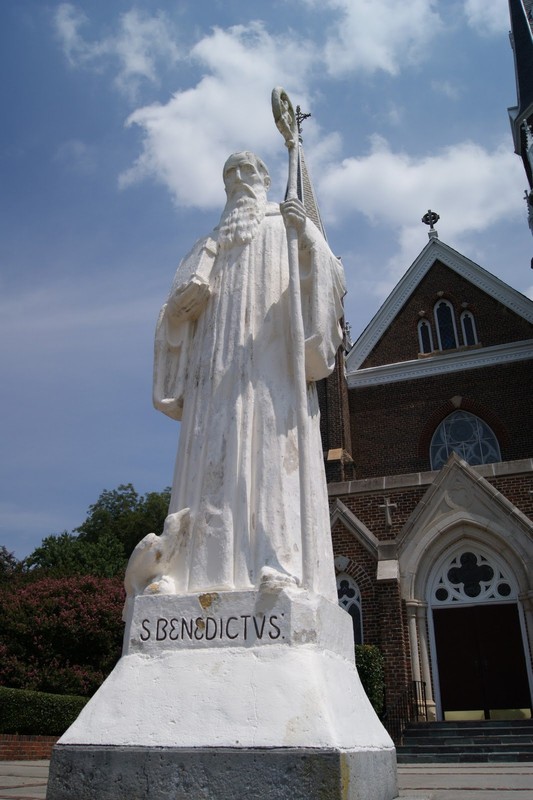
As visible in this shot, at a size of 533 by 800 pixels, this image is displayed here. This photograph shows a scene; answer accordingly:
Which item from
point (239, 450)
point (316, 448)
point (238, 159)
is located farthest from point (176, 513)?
point (238, 159)

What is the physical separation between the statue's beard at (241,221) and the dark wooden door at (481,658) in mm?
13385

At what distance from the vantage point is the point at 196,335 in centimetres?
466

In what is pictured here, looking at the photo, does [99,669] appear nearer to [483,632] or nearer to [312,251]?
[483,632]

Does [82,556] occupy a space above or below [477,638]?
above

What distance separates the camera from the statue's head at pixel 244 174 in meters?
4.97

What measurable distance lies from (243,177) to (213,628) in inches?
126

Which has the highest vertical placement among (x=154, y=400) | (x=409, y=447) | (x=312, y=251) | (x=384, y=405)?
(x=384, y=405)

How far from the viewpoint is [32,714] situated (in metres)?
13.3

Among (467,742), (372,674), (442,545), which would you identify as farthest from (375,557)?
(467,742)

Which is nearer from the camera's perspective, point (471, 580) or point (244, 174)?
point (244, 174)

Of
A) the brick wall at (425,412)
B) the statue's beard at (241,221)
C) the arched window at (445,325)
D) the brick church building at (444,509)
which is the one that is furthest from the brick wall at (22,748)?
the arched window at (445,325)

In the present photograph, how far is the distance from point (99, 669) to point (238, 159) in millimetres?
15272

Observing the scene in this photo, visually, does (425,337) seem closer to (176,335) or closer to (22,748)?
(22,748)

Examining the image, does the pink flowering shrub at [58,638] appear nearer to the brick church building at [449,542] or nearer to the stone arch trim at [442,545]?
the brick church building at [449,542]
